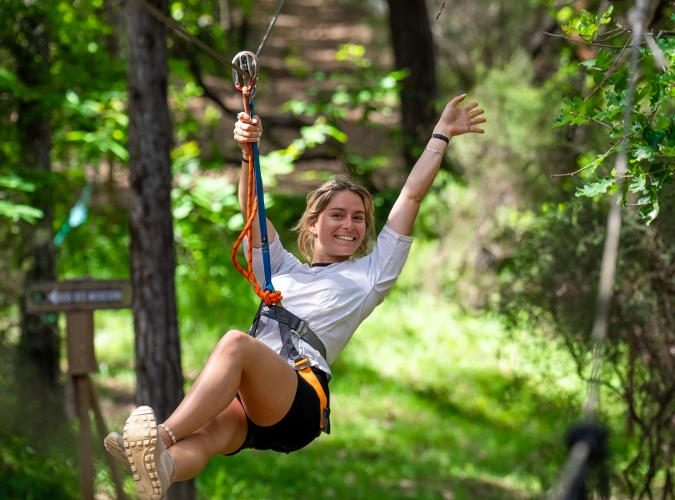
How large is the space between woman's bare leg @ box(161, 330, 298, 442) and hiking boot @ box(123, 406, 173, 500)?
0.32 ft

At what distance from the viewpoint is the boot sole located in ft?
10.6

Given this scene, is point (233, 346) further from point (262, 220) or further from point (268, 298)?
point (262, 220)

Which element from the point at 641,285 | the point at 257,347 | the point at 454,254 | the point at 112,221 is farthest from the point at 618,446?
the point at 257,347

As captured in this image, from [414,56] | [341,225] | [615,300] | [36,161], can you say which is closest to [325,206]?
[341,225]

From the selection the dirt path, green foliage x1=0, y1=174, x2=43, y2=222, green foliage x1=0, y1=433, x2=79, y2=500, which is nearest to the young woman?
green foliage x1=0, y1=433, x2=79, y2=500

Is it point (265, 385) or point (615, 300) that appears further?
point (615, 300)

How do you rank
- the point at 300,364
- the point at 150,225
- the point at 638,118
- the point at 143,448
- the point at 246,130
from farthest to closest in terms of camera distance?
the point at 150,225, the point at 246,130, the point at 300,364, the point at 638,118, the point at 143,448

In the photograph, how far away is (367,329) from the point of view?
42.8ft

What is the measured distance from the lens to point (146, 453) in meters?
3.25

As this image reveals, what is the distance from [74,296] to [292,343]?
294 centimetres

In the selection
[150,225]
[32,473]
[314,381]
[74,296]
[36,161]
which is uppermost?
[36,161]

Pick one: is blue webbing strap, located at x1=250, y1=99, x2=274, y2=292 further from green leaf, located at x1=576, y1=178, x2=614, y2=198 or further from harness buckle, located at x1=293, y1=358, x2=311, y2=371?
green leaf, located at x1=576, y1=178, x2=614, y2=198

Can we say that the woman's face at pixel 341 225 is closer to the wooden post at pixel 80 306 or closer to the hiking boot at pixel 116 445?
the hiking boot at pixel 116 445

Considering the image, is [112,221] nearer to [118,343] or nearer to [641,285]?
[118,343]
